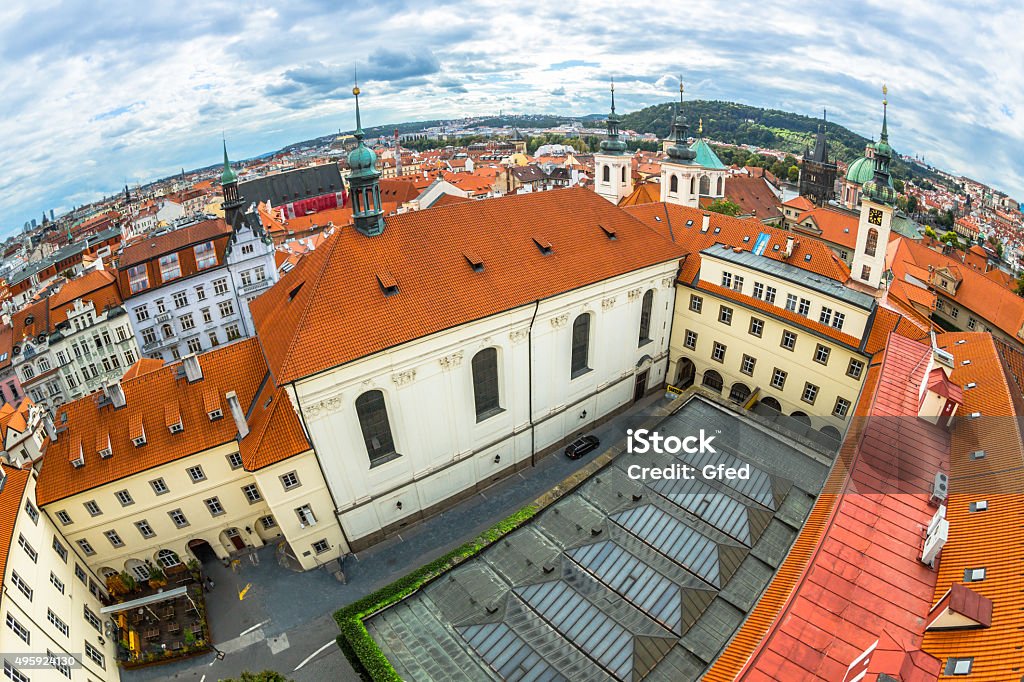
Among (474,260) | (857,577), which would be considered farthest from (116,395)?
(857,577)

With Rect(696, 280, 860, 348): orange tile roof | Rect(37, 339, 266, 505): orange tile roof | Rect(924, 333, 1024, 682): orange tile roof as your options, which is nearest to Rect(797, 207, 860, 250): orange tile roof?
Rect(696, 280, 860, 348): orange tile roof

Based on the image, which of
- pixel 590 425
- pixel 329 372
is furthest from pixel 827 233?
pixel 329 372

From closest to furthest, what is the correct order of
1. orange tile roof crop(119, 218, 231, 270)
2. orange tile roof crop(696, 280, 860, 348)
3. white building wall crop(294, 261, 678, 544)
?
white building wall crop(294, 261, 678, 544)
orange tile roof crop(696, 280, 860, 348)
orange tile roof crop(119, 218, 231, 270)

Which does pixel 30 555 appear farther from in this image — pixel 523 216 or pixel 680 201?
pixel 680 201

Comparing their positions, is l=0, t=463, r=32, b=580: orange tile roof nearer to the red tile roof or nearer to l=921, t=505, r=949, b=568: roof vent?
the red tile roof

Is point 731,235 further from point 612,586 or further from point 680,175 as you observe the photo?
point 612,586

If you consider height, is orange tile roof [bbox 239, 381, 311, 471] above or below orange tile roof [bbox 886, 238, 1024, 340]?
above
